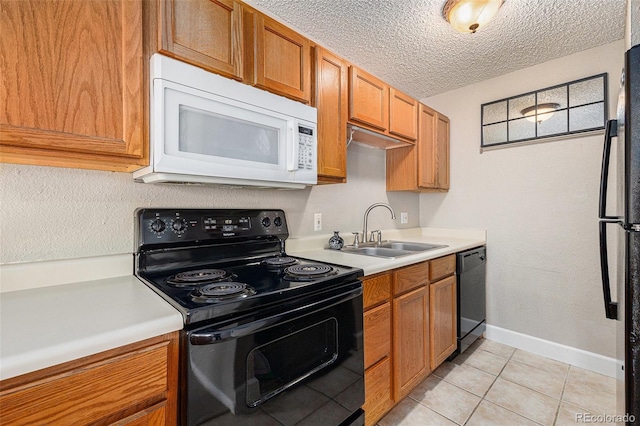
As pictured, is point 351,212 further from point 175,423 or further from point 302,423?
point 175,423

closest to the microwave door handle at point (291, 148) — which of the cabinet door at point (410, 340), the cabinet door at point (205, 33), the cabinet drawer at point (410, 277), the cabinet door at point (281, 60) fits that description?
the cabinet door at point (281, 60)

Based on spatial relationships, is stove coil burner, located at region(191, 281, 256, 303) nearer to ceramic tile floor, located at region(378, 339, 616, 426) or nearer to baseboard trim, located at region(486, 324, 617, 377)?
ceramic tile floor, located at region(378, 339, 616, 426)

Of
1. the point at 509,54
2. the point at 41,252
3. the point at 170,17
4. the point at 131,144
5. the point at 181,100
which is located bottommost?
the point at 41,252

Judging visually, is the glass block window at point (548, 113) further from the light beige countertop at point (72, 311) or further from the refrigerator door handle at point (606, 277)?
the light beige countertop at point (72, 311)

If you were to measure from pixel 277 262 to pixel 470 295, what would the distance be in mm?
1657

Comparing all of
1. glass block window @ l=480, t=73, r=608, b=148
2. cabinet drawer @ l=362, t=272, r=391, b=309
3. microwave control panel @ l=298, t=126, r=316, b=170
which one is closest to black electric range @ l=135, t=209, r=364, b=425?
cabinet drawer @ l=362, t=272, r=391, b=309

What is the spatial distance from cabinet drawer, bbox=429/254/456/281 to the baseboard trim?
92cm

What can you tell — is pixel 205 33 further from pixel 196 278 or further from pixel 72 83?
pixel 196 278

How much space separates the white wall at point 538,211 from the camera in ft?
6.91

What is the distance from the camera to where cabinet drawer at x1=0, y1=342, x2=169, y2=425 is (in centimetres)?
60

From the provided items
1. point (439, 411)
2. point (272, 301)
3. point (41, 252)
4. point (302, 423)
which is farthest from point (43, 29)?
point (439, 411)

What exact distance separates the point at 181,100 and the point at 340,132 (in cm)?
92

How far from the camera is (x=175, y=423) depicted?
80cm

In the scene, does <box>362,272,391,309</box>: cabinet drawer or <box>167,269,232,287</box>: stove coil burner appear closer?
<box>167,269,232,287</box>: stove coil burner
